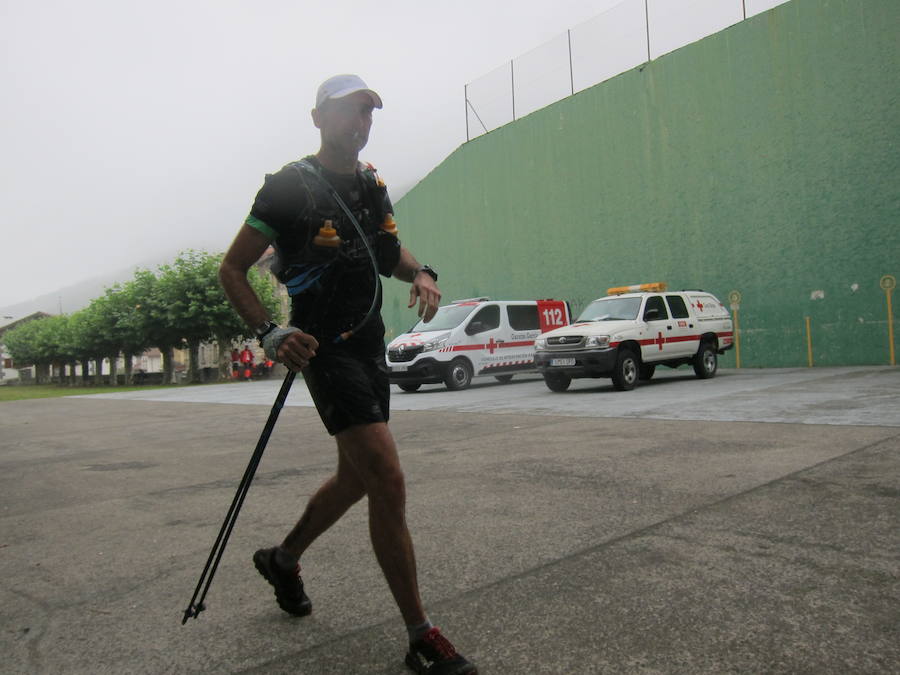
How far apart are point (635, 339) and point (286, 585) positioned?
1091 cm

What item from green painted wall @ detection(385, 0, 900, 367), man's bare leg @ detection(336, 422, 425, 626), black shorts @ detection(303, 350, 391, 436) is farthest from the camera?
green painted wall @ detection(385, 0, 900, 367)

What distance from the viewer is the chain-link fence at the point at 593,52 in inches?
769

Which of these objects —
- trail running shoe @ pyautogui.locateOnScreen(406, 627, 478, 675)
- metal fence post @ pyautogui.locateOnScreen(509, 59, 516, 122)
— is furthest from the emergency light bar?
metal fence post @ pyautogui.locateOnScreen(509, 59, 516, 122)

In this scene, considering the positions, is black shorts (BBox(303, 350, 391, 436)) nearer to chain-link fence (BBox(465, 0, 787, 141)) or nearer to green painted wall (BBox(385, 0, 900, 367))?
green painted wall (BBox(385, 0, 900, 367))

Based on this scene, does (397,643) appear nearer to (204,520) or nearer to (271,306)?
(204,520)

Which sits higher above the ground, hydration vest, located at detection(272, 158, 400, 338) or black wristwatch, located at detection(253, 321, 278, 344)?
hydration vest, located at detection(272, 158, 400, 338)

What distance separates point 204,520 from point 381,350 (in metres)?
2.57

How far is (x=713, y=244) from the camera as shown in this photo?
62.6 ft

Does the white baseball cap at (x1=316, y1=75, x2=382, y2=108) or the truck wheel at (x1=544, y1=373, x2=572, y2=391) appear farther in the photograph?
the truck wheel at (x1=544, y1=373, x2=572, y2=391)

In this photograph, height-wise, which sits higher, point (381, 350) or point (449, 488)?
point (381, 350)

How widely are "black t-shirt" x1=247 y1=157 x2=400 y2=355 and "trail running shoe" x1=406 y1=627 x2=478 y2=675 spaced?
38.0 inches

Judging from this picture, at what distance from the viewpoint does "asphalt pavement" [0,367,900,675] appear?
2.45 m

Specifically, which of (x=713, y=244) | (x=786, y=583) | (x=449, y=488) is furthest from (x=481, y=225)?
(x=786, y=583)

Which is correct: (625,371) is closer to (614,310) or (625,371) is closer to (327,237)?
(614,310)
